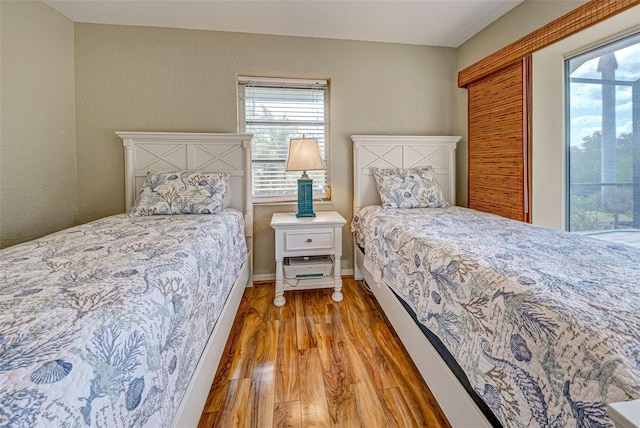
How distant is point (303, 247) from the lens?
2330 millimetres

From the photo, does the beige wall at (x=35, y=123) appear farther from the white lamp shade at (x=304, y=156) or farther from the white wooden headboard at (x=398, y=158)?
the white wooden headboard at (x=398, y=158)

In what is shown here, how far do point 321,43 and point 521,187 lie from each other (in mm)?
2123

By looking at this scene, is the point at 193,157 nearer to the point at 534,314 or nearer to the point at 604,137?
the point at 534,314

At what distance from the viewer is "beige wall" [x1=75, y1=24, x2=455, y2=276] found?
2510 mm

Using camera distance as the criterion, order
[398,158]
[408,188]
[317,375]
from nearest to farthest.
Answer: [317,375] → [408,188] → [398,158]

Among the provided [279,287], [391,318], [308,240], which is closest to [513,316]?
[391,318]

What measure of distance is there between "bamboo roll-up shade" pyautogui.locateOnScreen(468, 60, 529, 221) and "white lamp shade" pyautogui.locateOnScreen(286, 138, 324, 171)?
147cm

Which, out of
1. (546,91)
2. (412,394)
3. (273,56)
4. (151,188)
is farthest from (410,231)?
(273,56)

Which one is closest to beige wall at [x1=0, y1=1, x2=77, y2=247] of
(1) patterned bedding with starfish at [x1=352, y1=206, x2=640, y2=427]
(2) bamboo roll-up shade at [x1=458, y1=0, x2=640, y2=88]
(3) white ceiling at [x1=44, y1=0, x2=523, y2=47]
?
(3) white ceiling at [x1=44, y1=0, x2=523, y2=47]

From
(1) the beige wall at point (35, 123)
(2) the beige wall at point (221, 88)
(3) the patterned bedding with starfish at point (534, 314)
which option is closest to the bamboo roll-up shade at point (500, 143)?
(2) the beige wall at point (221, 88)

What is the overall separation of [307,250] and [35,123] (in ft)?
7.16

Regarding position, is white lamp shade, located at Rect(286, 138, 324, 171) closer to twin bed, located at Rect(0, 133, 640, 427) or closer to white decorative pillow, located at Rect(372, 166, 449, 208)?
white decorative pillow, located at Rect(372, 166, 449, 208)

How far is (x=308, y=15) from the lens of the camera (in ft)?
7.76

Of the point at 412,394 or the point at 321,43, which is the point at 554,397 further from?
the point at 321,43
